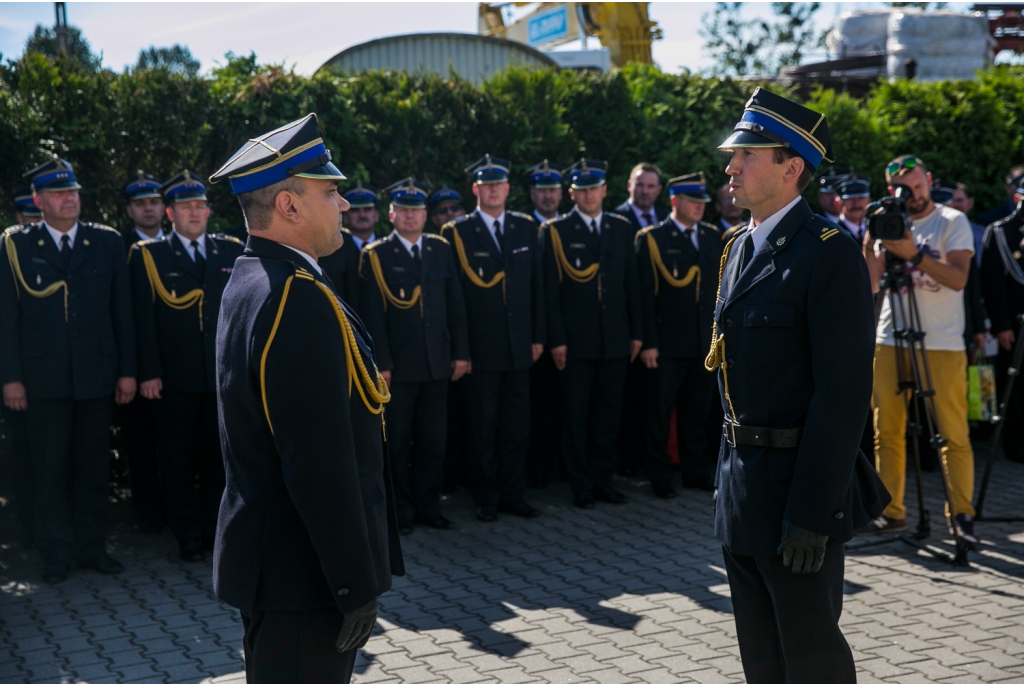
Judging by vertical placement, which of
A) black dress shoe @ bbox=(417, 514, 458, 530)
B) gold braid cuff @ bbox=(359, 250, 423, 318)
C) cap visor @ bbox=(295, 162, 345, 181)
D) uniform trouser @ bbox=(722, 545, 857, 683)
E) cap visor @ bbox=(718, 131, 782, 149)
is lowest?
black dress shoe @ bbox=(417, 514, 458, 530)

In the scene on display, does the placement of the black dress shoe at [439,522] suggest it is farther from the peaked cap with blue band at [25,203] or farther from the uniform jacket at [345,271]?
the peaked cap with blue band at [25,203]

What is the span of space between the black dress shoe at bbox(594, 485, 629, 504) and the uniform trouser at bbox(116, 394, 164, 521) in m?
3.04

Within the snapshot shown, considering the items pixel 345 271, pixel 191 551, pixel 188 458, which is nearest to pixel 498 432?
pixel 345 271

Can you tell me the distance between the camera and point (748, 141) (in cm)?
318

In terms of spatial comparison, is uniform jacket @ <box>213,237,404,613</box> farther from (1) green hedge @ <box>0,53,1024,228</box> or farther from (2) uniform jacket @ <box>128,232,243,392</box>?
(1) green hedge @ <box>0,53,1024,228</box>

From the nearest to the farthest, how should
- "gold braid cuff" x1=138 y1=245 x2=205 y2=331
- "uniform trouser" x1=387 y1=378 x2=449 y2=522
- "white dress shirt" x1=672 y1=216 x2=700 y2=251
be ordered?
1. "gold braid cuff" x1=138 y1=245 x2=205 y2=331
2. "uniform trouser" x1=387 y1=378 x2=449 y2=522
3. "white dress shirt" x1=672 y1=216 x2=700 y2=251

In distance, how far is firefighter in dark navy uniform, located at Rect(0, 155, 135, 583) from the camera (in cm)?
575

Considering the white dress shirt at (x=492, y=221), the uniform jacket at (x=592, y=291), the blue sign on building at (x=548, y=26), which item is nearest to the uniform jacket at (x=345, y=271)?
the white dress shirt at (x=492, y=221)

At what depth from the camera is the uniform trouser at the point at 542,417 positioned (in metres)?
7.77

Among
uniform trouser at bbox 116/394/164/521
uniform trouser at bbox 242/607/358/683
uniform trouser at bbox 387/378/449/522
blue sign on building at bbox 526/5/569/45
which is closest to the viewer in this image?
uniform trouser at bbox 242/607/358/683

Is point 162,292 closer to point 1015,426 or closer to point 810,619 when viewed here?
point 810,619

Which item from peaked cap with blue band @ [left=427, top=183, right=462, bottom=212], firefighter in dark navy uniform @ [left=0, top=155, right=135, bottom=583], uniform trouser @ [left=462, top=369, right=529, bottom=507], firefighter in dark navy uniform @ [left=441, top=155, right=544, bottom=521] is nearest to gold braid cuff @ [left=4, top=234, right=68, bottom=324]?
firefighter in dark navy uniform @ [left=0, top=155, right=135, bottom=583]

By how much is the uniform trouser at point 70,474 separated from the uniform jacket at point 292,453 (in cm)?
355

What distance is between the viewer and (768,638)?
10.3 feet
